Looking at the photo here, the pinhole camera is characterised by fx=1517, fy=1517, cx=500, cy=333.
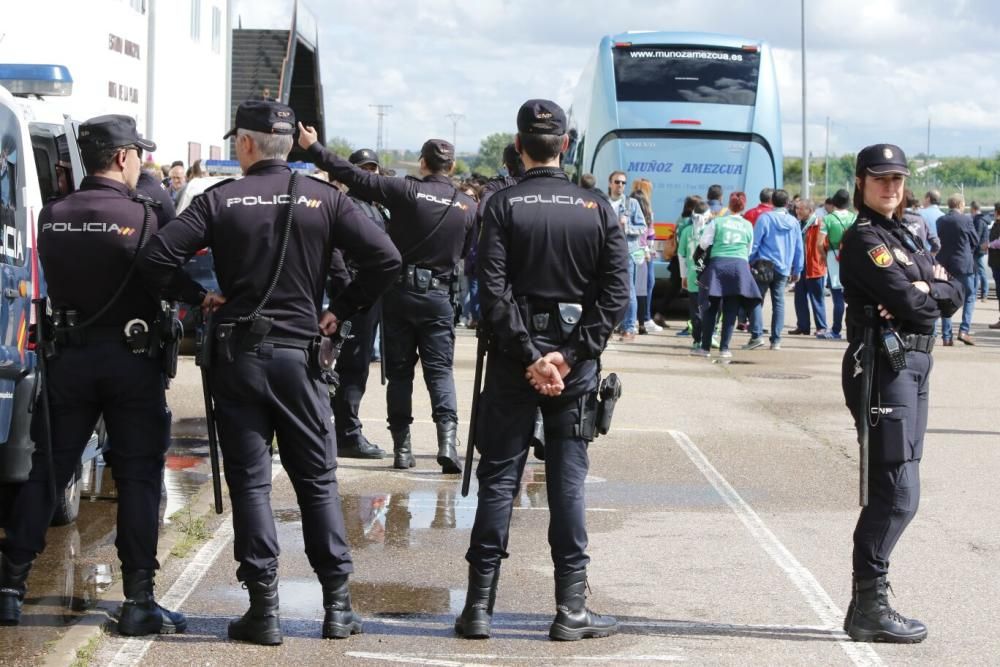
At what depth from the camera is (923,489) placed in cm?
901

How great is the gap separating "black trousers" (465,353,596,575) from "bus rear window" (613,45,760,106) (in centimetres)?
1569

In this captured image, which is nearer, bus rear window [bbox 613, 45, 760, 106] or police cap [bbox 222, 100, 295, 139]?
police cap [bbox 222, 100, 295, 139]

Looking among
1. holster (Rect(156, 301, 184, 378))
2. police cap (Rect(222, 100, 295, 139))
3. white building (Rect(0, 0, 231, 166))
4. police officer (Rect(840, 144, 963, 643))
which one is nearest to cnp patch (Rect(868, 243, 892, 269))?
police officer (Rect(840, 144, 963, 643))

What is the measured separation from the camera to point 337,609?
5.52m

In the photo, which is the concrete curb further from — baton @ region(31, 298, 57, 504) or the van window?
the van window

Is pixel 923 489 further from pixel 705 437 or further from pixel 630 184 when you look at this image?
pixel 630 184

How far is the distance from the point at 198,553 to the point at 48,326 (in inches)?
61.9

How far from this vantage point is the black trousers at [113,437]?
5566mm

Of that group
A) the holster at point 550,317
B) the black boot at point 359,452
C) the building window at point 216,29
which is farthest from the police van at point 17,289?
the building window at point 216,29

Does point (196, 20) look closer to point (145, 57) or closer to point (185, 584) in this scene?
point (145, 57)

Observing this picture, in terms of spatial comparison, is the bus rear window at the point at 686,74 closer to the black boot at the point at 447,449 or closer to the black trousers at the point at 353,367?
the black trousers at the point at 353,367

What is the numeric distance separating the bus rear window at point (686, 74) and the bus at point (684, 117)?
14 mm

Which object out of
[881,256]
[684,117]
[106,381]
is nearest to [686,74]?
[684,117]

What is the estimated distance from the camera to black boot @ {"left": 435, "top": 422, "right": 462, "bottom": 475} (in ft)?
29.2
